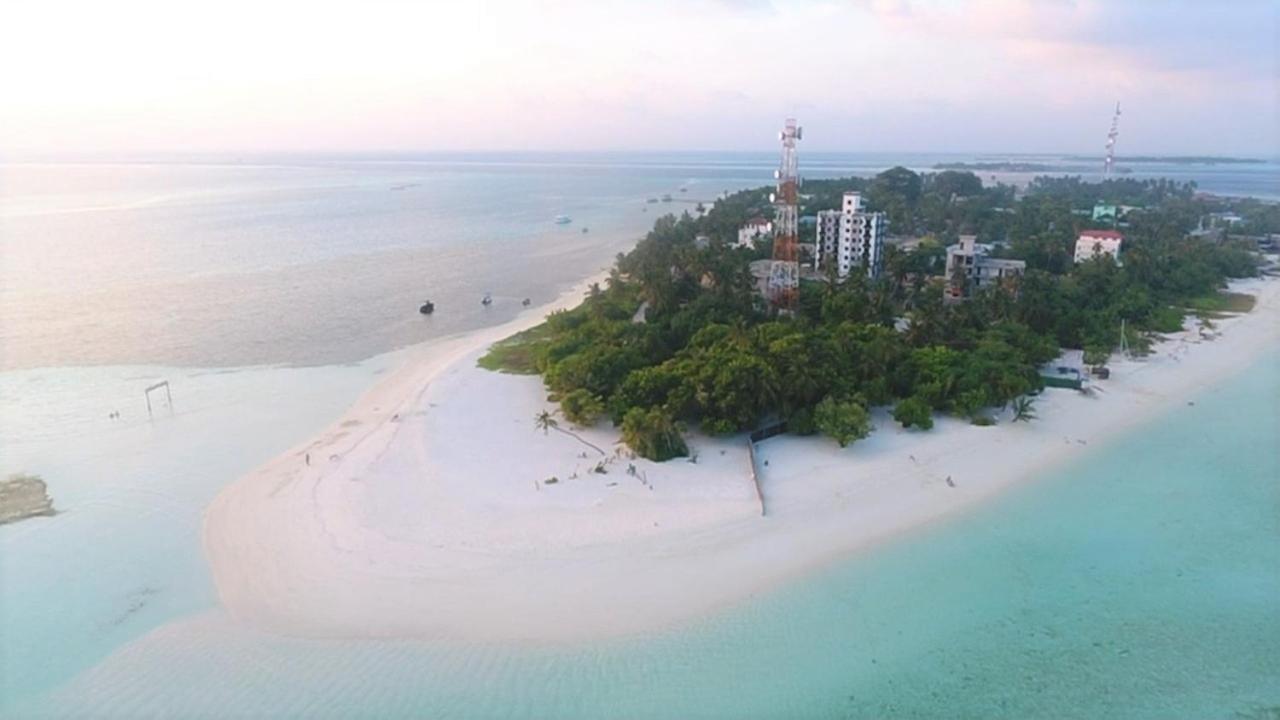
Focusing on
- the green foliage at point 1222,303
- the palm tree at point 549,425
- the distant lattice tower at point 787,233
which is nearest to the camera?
the palm tree at point 549,425

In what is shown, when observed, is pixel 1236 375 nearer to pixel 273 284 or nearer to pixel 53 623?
pixel 53 623

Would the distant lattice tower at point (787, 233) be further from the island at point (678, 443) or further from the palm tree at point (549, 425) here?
the palm tree at point (549, 425)

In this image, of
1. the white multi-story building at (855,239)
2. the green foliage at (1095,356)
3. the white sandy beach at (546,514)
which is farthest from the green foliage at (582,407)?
the white multi-story building at (855,239)

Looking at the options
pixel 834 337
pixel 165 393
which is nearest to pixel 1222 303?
pixel 834 337

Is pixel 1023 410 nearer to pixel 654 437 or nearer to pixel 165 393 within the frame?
pixel 654 437

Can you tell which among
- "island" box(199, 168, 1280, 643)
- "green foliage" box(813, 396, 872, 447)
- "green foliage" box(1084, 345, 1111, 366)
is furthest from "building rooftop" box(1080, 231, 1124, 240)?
"green foliage" box(813, 396, 872, 447)
